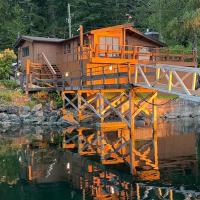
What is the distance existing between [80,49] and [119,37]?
517cm

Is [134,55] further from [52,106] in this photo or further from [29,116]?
[29,116]

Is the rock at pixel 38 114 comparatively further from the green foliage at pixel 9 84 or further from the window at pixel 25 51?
the window at pixel 25 51

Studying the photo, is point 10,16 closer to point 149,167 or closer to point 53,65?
point 53,65

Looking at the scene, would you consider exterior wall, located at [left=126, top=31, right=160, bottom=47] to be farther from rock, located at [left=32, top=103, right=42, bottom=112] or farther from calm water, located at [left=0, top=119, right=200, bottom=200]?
calm water, located at [left=0, top=119, right=200, bottom=200]

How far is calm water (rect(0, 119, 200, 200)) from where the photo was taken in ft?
41.0

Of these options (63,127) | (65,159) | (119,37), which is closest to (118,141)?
(65,159)

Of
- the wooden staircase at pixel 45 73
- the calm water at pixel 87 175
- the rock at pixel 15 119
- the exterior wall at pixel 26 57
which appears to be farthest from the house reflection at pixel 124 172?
the exterior wall at pixel 26 57

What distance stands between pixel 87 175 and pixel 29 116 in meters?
18.3

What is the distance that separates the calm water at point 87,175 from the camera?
12508 millimetres

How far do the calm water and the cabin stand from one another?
424 inches

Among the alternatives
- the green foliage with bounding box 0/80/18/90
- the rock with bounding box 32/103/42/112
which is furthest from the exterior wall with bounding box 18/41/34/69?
the rock with bounding box 32/103/42/112

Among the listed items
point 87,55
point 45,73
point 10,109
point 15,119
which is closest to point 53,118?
point 15,119

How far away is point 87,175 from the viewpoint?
48.8 feet

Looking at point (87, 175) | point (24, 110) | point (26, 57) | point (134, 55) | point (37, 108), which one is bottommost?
point (87, 175)
